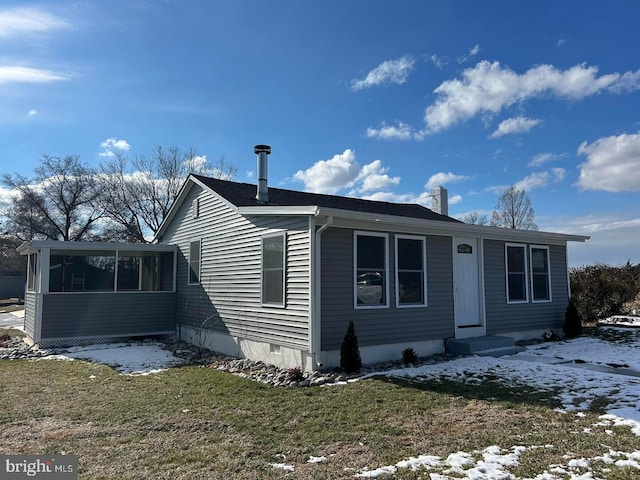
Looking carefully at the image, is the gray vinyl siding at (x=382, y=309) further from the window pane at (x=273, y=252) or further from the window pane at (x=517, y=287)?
the window pane at (x=517, y=287)

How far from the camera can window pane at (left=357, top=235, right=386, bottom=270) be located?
7949 mm

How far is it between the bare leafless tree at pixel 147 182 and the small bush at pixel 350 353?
83.8 ft

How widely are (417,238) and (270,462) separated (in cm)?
581

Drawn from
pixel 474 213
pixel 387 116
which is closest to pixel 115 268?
pixel 387 116

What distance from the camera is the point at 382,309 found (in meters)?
8.07

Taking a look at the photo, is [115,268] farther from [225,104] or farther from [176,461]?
[176,461]

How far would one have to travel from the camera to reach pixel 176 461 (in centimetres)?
378

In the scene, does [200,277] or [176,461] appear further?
[200,277]

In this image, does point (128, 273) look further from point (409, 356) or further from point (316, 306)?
point (409, 356)

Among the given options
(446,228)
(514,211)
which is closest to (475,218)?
(514,211)

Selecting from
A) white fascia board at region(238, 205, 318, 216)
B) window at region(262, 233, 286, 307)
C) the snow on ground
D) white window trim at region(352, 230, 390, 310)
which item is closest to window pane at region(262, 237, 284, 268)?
window at region(262, 233, 286, 307)

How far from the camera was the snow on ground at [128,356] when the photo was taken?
8.52 metres

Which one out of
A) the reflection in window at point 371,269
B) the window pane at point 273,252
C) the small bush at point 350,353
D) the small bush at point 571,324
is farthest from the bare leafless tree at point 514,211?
the small bush at point 350,353

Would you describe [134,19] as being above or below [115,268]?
above
